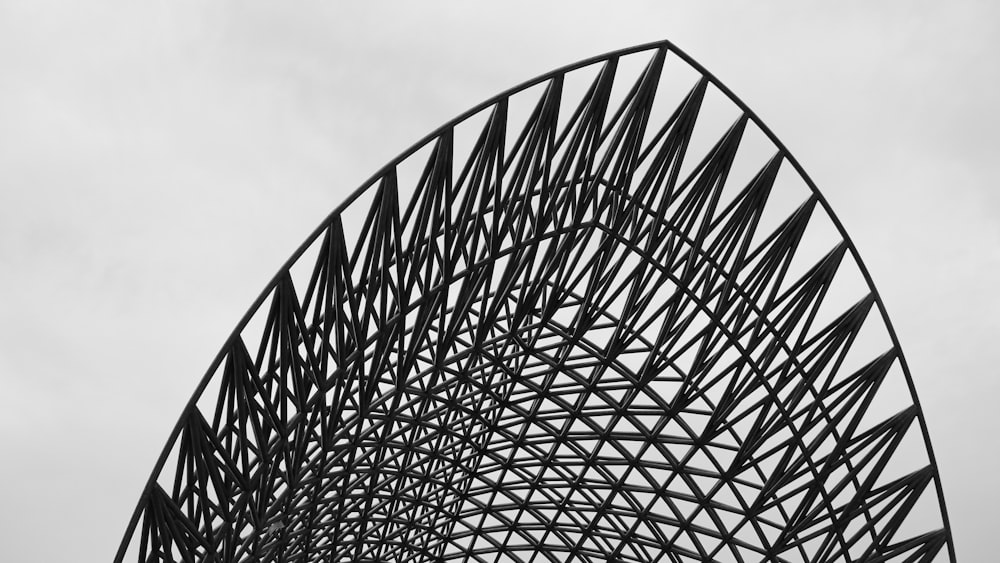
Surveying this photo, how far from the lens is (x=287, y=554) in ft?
103

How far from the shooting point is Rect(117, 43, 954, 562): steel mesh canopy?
21.9 m

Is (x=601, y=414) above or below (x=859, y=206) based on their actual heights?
below

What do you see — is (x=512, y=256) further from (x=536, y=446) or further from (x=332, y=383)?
(x=536, y=446)

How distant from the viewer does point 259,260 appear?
49.9 metres

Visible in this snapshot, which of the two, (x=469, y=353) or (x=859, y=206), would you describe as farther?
(x=859, y=206)

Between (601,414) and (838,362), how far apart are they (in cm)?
894

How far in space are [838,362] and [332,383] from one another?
52.8 ft

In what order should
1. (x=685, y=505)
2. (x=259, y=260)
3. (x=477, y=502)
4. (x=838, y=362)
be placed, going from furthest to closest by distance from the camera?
1. (x=685, y=505)
2. (x=259, y=260)
3. (x=477, y=502)
4. (x=838, y=362)

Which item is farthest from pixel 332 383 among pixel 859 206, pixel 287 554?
pixel 859 206

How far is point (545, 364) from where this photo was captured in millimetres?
33312

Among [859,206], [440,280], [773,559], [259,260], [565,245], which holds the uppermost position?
[259,260]

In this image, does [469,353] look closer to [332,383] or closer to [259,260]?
[332,383]

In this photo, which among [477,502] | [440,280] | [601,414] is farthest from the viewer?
[477,502]

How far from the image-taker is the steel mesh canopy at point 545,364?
2188cm
